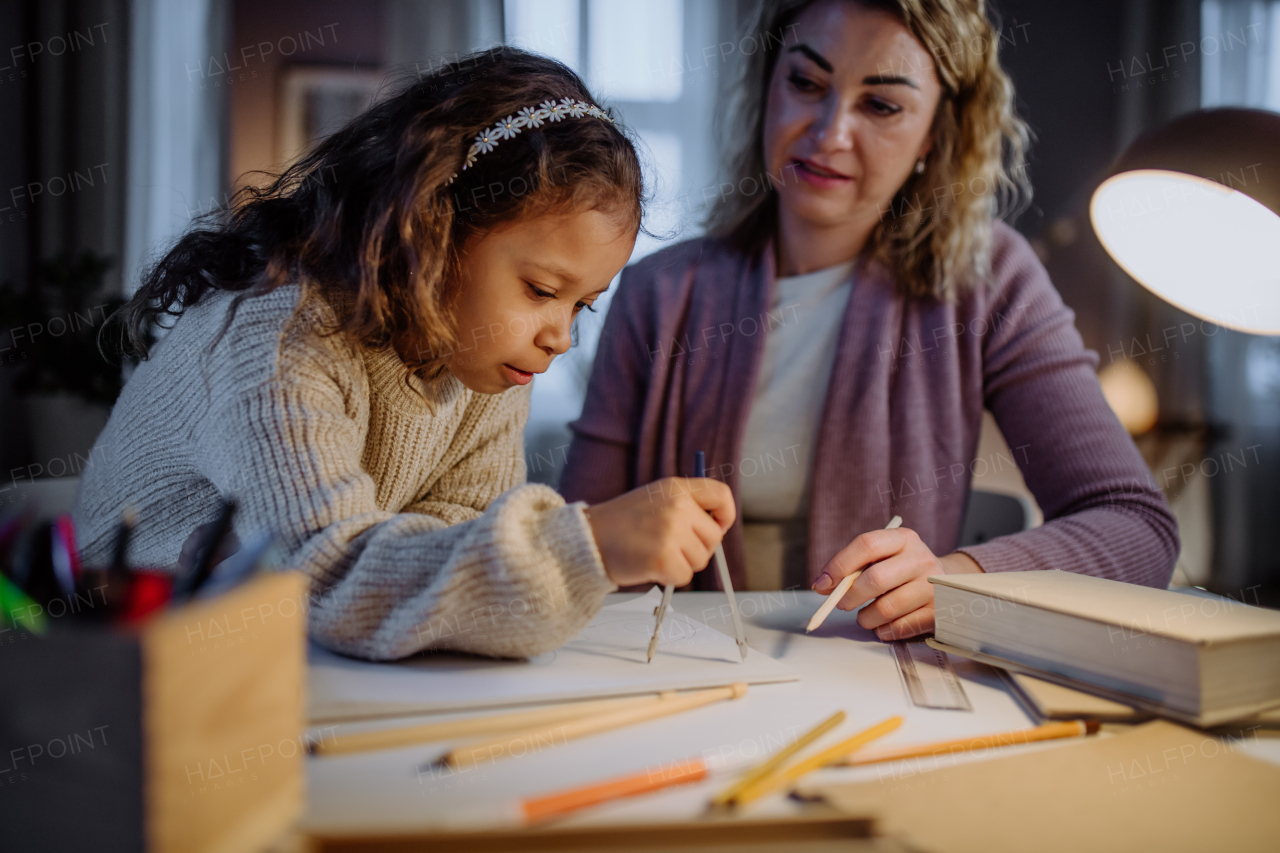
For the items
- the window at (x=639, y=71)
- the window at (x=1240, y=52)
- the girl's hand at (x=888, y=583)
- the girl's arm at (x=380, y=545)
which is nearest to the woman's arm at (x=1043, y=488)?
the girl's hand at (x=888, y=583)

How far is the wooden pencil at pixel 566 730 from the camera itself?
1.68 feet

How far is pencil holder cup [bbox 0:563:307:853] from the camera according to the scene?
36 cm

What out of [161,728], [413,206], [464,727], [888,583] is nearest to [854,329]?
[888,583]

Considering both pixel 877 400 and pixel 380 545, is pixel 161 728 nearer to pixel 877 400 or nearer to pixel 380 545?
pixel 380 545

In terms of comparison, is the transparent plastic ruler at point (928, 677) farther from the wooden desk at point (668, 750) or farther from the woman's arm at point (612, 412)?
the woman's arm at point (612, 412)

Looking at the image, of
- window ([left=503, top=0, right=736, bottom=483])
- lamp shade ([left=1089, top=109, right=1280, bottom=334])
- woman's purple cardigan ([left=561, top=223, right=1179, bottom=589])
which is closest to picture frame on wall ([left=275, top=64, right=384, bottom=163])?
window ([left=503, top=0, right=736, bottom=483])

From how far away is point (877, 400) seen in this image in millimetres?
1295

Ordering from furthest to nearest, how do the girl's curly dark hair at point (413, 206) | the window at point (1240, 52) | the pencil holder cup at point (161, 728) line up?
the window at point (1240, 52), the girl's curly dark hair at point (413, 206), the pencil holder cup at point (161, 728)

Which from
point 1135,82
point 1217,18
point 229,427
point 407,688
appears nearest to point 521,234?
point 229,427

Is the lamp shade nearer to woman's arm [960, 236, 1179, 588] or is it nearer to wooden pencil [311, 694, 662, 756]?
woman's arm [960, 236, 1179, 588]

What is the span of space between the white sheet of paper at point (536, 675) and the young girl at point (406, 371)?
0.07 feet

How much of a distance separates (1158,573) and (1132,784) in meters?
0.67

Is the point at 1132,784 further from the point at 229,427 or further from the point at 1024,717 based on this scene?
the point at 229,427

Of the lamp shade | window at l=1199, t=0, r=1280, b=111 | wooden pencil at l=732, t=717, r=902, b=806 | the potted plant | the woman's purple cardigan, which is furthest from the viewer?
window at l=1199, t=0, r=1280, b=111
